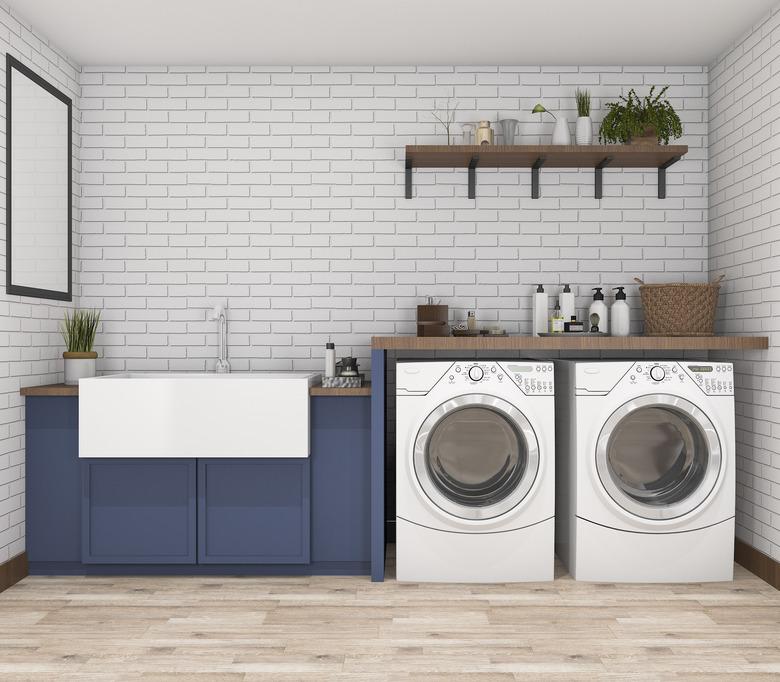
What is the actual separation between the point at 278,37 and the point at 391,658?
2.89 metres

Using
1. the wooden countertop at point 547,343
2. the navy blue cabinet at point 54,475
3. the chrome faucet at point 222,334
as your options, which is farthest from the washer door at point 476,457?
the navy blue cabinet at point 54,475

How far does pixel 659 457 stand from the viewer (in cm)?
312

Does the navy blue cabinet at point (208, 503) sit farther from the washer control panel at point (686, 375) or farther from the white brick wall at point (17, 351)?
the washer control panel at point (686, 375)

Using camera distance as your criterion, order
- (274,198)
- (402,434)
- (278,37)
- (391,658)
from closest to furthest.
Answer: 1. (391,658)
2. (402,434)
3. (278,37)
4. (274,198)

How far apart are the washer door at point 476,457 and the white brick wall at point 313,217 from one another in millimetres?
878

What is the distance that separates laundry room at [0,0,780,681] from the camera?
2.78 meters

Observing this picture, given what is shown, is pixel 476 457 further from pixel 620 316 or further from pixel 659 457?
pixel 620 316

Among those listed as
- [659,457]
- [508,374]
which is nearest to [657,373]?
[659,457]

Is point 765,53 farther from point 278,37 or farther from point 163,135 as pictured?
point 163,135

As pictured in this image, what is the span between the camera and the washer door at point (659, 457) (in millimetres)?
3008

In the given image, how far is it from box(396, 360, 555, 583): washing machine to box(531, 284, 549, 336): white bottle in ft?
2.08

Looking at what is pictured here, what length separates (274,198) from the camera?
149 inches

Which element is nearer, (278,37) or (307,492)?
(307,492)

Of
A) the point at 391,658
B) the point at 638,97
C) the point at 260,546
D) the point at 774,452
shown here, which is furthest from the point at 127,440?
the point at 638,97
